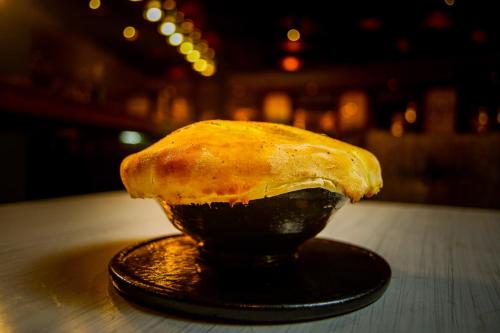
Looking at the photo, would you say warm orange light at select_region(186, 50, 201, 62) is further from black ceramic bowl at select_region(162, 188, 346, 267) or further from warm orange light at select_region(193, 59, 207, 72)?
black ceramic bowl at select_region(162, 188, 346, 267)

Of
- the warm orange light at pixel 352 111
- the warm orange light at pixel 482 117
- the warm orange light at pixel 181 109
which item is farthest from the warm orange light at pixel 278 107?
the warm orange light at pixel 482 117

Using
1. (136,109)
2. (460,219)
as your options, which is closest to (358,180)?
(460,219)

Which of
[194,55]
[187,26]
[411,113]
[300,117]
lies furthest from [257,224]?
[300,117]

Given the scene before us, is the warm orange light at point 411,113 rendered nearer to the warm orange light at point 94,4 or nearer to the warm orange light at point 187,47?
the warm orange light at point 187,47

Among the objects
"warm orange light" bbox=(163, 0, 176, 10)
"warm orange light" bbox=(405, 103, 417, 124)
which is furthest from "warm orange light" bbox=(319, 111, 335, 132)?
"warm orange light" bbox=(163, 0, 176, 10)

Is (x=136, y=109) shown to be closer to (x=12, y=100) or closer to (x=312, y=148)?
(x=12, y=100)
